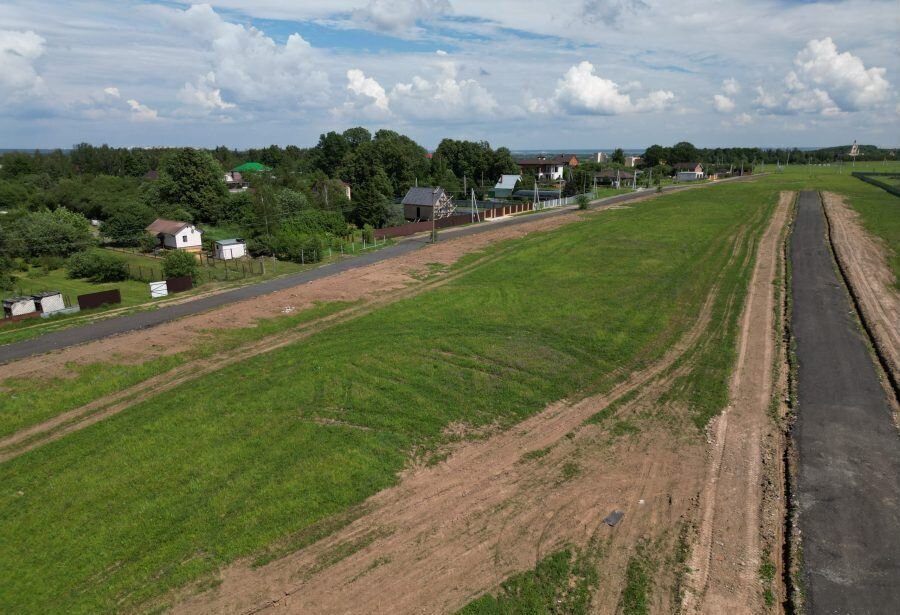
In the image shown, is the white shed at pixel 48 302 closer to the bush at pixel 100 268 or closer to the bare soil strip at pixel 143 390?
the bush at pixel 100 268

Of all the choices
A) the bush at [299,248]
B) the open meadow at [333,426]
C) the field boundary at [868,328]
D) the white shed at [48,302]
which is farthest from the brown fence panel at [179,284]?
the field boundary at [868,328]

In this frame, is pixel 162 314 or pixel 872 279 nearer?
pixel 162 314

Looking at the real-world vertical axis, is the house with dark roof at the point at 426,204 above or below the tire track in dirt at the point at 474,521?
above

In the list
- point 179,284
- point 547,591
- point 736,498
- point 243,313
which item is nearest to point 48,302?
point 179,284

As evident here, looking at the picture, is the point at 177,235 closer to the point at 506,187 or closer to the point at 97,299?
the point at 97,299

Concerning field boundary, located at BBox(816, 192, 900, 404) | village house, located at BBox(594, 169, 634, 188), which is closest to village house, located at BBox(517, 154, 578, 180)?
village house, located at BBox(594, 169, 634, 188)

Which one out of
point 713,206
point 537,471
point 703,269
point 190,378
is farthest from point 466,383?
point 713,206
